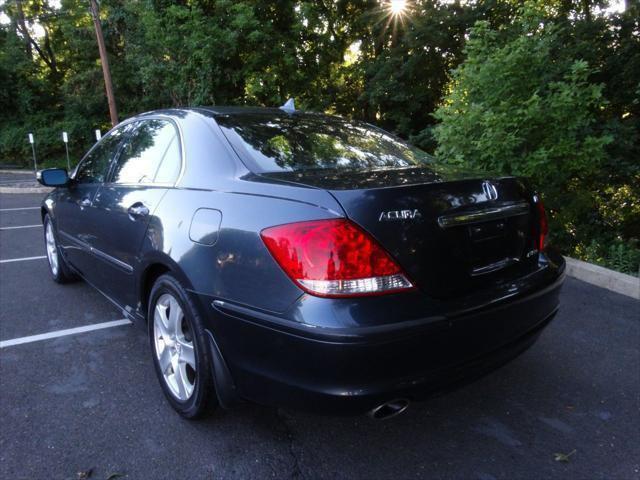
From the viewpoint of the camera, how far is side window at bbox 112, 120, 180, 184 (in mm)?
2715

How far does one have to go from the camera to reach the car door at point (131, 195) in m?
2.67

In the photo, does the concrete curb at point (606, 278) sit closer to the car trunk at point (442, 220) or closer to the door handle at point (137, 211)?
the car trunk at point (442, 220)

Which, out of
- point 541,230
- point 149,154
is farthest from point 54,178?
point 541,230

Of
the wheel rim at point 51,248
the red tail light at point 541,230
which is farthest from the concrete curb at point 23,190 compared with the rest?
the red tail light at point 541,230

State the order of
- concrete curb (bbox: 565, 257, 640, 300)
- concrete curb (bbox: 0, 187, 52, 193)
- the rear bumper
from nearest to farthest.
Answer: the rear bumper
concrete curb (bbox: 565, 257, 640, 300)
concrete curb (bbox: 0, 187, 52, 193)

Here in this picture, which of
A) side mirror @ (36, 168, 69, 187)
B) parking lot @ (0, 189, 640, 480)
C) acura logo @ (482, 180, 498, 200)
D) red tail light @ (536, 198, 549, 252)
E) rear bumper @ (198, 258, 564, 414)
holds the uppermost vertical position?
side mirror @ (36, 168, 69, 187)

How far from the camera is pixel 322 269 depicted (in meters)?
1.72

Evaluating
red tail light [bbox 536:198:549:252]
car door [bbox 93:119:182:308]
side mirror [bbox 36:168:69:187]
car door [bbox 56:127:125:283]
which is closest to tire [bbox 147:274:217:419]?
car door [bbox 93:119:182:308]

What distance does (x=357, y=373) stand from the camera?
5.61ft

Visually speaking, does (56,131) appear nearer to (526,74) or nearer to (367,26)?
(367,26)

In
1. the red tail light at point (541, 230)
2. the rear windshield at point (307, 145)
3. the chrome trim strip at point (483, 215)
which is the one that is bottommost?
the red tail light at point (541, 230)

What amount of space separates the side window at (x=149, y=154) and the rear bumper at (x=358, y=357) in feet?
3.44

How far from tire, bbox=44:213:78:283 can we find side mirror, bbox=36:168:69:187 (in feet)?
2.47

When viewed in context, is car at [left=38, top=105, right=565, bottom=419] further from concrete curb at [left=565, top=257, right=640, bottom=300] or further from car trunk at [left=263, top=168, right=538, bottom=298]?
concrete curb at [left=565, top=257, right=640, bottom=300]
